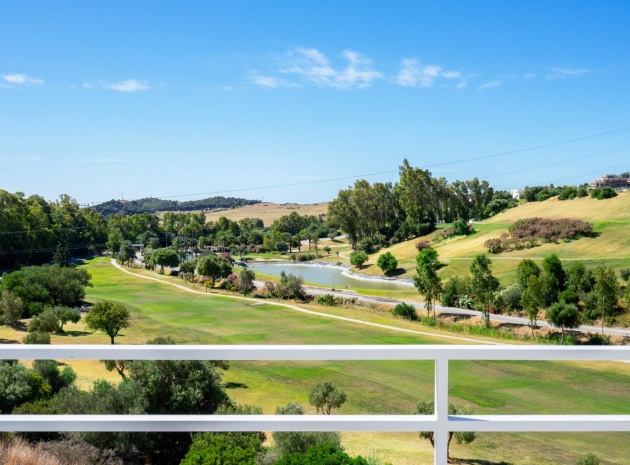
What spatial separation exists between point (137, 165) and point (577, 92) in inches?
4869

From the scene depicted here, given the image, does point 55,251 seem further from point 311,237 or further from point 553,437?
point 553,437

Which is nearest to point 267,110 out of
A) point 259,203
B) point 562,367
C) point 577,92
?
point 259,203

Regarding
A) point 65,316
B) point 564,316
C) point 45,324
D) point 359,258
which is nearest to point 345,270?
point 359,258

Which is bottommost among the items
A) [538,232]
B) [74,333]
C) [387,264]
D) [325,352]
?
[74,333]

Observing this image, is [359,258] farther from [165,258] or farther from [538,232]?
[165,258]

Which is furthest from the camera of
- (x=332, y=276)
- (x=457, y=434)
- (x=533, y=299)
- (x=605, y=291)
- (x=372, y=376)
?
(x=332, y=276)

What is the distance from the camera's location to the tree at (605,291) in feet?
91.4

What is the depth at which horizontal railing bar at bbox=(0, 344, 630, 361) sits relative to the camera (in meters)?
1.43

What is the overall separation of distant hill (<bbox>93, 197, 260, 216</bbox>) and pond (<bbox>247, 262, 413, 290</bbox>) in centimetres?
3045

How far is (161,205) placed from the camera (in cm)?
10319

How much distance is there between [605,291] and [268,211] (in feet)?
289

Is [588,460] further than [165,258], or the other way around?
[165,258]

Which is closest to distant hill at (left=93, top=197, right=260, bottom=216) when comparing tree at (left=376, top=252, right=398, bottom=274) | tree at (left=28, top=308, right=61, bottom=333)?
tree at (left=376, top=252, right=398, bottom=274)

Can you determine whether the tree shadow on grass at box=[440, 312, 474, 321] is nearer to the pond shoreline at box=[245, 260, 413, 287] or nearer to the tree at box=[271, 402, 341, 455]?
the pond shoreline at box=[245, 260, 413, 287]
